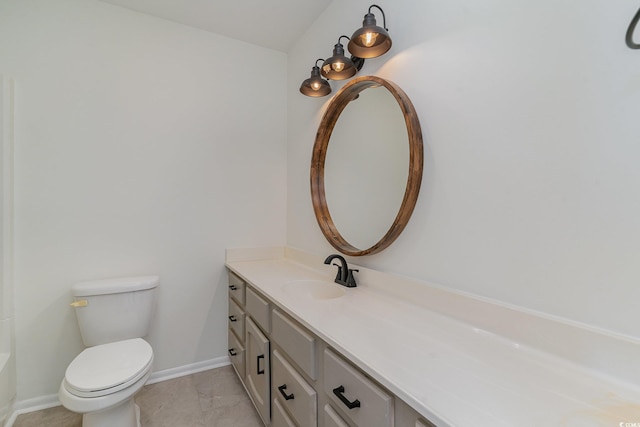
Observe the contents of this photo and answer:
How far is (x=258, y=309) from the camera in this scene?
156cm

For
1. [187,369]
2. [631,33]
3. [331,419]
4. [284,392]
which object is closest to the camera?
[631,33]

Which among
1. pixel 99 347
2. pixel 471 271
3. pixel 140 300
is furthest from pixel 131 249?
pixel 471 271

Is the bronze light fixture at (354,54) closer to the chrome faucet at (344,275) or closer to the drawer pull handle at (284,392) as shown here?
the chrome faucet at (344,275)

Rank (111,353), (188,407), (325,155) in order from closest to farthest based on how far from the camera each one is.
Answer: (111,353) → (188,407) → (325,155)

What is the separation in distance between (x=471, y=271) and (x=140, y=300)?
6.06 feet

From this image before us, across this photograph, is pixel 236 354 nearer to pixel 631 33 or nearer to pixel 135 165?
pixel 135 165

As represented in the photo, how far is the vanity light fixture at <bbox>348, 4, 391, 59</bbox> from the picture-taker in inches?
50.4

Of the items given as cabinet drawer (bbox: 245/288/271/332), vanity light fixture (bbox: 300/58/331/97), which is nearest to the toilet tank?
cabinet drawer (bbox: 245/288/271/332)

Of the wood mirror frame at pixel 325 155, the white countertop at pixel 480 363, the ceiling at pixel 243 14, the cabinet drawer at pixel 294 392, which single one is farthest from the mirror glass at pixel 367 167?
the ceiling at pixel 243 14

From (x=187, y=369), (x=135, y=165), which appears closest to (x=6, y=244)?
(x=135, y=165)

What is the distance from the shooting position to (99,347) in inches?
62.0

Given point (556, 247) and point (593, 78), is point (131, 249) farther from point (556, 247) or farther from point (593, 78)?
point (593, 78)

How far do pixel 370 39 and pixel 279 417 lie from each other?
1773 millimetres

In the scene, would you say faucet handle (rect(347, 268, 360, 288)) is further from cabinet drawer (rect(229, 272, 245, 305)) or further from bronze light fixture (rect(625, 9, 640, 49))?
bronze light fixture (rect(625, 9, 640, 49))
